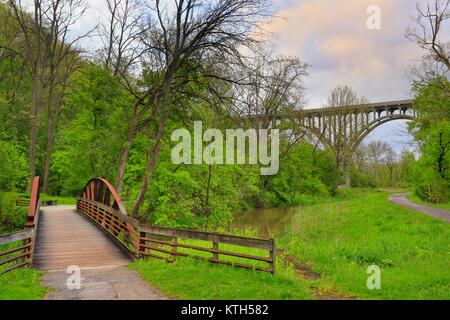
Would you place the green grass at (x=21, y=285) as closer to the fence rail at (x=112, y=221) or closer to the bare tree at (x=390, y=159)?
the fence rail at (x=112, y=221)

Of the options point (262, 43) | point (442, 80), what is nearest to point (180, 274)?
point (262, 43)

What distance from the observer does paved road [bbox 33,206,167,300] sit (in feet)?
18.5

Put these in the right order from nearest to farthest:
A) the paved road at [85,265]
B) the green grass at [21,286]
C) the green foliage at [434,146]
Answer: the green grass at [21,286] → the paved road at [85,265] → the green foliage at [434,146]

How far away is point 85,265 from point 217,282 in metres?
4.16

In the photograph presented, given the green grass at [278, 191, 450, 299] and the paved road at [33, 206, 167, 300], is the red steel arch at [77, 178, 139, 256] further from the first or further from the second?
the green grass at [278, 191, 450, 299]

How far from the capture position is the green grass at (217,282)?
5.39m

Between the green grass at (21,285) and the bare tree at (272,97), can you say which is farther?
the bare tree at (272,97)

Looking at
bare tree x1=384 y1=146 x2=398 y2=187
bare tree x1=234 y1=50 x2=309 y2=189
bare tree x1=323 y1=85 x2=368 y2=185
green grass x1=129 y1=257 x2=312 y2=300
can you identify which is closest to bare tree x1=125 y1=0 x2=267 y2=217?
bare tree x1=234 y1=50 x2=309 y2=189

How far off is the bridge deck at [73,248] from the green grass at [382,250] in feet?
20.0

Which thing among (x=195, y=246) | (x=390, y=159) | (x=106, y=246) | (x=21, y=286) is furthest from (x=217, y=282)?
(x=390, y=159)

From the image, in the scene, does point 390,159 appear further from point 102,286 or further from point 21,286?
point 21,286

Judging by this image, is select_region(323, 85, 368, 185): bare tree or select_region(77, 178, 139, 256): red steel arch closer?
select_region(77, 178, 139, 256): red steel arch

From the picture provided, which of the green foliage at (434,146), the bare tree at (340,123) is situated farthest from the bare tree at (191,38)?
the bare tree at (340,123)
